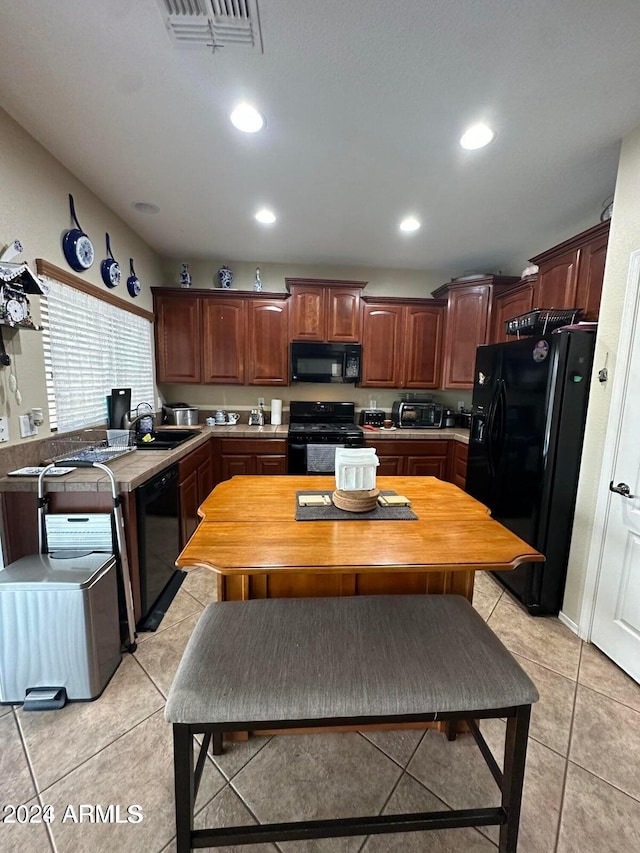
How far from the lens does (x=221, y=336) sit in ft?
12.0

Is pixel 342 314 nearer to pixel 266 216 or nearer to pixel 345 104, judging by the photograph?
pixel 266 216

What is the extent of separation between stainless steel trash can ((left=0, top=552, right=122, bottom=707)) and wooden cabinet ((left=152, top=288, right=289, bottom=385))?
2.49 meters

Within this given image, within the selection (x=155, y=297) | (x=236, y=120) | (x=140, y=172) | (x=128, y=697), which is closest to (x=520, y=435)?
(x=236, y=120)

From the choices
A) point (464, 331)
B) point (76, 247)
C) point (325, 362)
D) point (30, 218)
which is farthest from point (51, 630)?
point (464, 331)

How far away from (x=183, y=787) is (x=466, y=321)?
389cm

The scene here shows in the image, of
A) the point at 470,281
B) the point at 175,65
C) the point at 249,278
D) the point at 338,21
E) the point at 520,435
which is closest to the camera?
the point at 338,21

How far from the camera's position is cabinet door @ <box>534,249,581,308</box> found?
236 centimetres

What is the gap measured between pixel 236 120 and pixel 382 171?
907 mm

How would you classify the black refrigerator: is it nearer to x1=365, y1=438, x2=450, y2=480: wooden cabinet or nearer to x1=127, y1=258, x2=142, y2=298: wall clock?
x1=365, y1=438, x2=450, y2=480: wooden cabinet

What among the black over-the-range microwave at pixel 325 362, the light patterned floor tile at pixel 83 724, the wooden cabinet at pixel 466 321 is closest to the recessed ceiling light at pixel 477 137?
the wooden cabinet at pixel 466 321

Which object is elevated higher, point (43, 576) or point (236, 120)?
point (236, 120)

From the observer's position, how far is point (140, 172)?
7.12 ft

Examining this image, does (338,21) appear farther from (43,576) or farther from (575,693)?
(575,693)

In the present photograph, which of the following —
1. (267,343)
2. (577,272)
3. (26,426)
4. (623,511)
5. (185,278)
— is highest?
(185,278)
